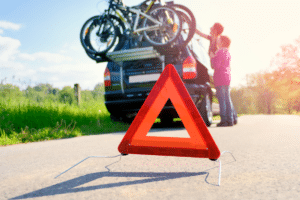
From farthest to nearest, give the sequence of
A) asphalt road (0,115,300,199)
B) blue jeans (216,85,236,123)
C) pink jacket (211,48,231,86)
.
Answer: blue jeans (216,85,236,123) < pink jacket (211,48,231,86) < asphalt road (0,115,300,199)

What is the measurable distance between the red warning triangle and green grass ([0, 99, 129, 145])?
3173 mm

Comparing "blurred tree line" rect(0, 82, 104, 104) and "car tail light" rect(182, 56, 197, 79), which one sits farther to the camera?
"blurred tree line" rect(0, 82, 104, 104)

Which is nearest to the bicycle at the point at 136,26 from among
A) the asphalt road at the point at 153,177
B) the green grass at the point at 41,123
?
the green grass at the point at 41,123

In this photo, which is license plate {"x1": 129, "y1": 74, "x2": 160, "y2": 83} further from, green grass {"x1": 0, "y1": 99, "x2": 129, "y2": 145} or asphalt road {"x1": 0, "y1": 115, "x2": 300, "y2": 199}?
asphalt road {"x1": 0, "y1": 115, "x2": 300, "y2": 199}

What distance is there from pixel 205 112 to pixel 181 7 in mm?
2513

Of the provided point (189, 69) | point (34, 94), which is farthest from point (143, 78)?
point (34, 94)

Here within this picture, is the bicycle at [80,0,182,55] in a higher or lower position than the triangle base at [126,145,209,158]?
higher

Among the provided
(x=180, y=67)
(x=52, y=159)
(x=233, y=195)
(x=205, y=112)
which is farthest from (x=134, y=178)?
(x=205, y=112)

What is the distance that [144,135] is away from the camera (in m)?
2.25

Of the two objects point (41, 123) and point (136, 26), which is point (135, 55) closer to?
point (136, 26)

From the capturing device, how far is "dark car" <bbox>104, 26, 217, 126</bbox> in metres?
5.99

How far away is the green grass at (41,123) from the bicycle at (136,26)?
182 cm

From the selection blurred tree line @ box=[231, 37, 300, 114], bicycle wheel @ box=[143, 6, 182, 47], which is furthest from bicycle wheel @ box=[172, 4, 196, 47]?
blurred tree line @ box=[231, 37, 300, 114]

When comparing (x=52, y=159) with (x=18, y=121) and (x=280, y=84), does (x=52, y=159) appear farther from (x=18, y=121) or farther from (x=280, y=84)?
(x=280, y=84)
